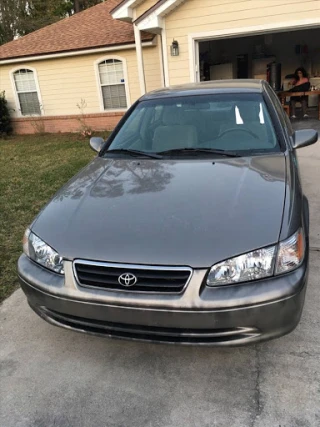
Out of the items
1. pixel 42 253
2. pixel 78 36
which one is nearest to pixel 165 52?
pixel 78 36

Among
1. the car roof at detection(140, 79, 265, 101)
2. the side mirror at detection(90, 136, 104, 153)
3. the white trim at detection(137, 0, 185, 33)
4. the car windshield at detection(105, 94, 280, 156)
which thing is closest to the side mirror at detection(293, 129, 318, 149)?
the car windshield at detection(105, 94, 280, 156)

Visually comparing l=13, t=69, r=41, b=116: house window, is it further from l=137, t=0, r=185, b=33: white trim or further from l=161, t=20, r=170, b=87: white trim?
l=161, t=20, r=170, b=87: white trim

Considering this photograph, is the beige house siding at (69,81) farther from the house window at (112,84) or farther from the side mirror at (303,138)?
the side mirror at (303,138)

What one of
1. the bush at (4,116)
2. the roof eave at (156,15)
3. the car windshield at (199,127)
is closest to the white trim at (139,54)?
the roof eave at (156,15)

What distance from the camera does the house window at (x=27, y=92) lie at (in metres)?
12.8

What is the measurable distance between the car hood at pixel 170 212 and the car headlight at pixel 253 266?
0.13 feet

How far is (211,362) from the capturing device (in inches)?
95.5

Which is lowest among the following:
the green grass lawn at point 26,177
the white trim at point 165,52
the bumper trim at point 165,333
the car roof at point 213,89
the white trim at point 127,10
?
the green grass lawn at point 26,177

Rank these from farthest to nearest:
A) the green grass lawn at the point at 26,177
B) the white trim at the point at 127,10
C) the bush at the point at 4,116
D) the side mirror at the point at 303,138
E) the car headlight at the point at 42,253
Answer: the bush at the point at 4,116, the white trim at the point at 127,10, the green grass lawn at the point at 26,177, the side mirror at the point at 303,138, the car headlight at the point at 42,253

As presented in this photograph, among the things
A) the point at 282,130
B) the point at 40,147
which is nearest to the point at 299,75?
the point at 40,147

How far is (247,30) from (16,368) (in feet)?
27.3

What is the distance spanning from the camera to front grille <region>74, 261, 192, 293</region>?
6.57 feet

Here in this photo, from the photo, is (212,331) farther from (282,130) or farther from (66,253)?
(282,130)

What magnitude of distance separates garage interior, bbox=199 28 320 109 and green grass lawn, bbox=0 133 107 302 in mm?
6680
